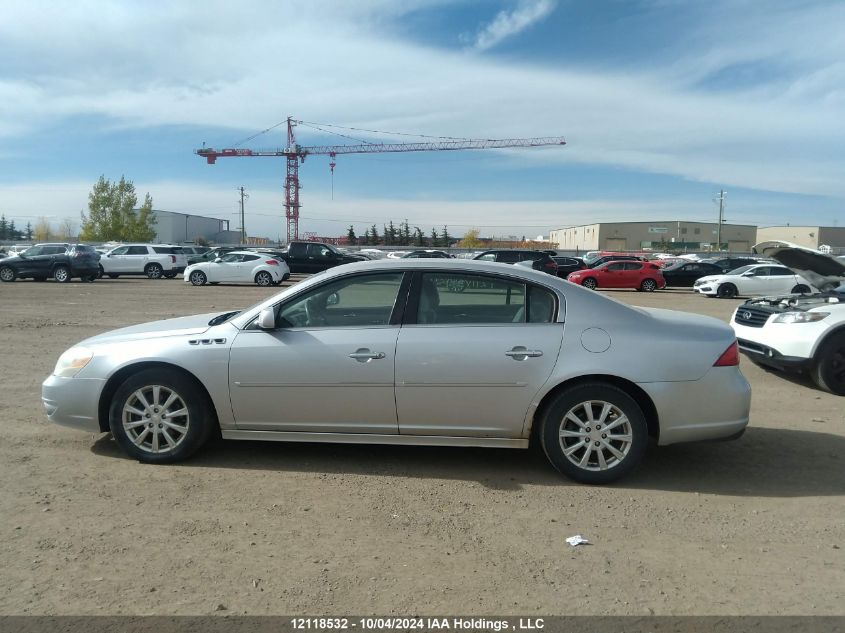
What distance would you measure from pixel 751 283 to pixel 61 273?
27.9 meters

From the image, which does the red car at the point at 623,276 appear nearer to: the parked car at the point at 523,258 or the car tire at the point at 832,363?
the parked car at the point at 523,258

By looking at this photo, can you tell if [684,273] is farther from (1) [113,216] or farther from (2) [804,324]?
(1) [113,216]

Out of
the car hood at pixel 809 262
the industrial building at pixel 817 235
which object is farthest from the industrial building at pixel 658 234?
the car hood at pixel 809 262

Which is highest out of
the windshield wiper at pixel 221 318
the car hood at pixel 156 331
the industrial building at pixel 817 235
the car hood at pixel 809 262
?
the industrial building at pixel 817 235

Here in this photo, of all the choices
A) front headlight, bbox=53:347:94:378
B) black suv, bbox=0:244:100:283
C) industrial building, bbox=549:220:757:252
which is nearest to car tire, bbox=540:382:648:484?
front headlight, bbox=53:347:94:378

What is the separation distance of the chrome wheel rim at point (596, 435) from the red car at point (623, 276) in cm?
2455

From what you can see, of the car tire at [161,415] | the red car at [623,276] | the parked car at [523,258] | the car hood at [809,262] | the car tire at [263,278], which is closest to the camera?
the car tire at [161,415]

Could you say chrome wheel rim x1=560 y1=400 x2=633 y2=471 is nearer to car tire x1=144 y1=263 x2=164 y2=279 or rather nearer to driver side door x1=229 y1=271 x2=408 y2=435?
driver side door x1=229 y1=271 x2=408 y2=435

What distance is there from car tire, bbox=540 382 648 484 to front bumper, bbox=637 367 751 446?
18cm

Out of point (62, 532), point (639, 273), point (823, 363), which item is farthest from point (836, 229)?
point (62, 532)

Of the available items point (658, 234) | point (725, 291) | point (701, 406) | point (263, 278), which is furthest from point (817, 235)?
point (701, 406)

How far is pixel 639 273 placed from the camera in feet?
95.7

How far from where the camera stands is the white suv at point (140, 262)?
31.3m
